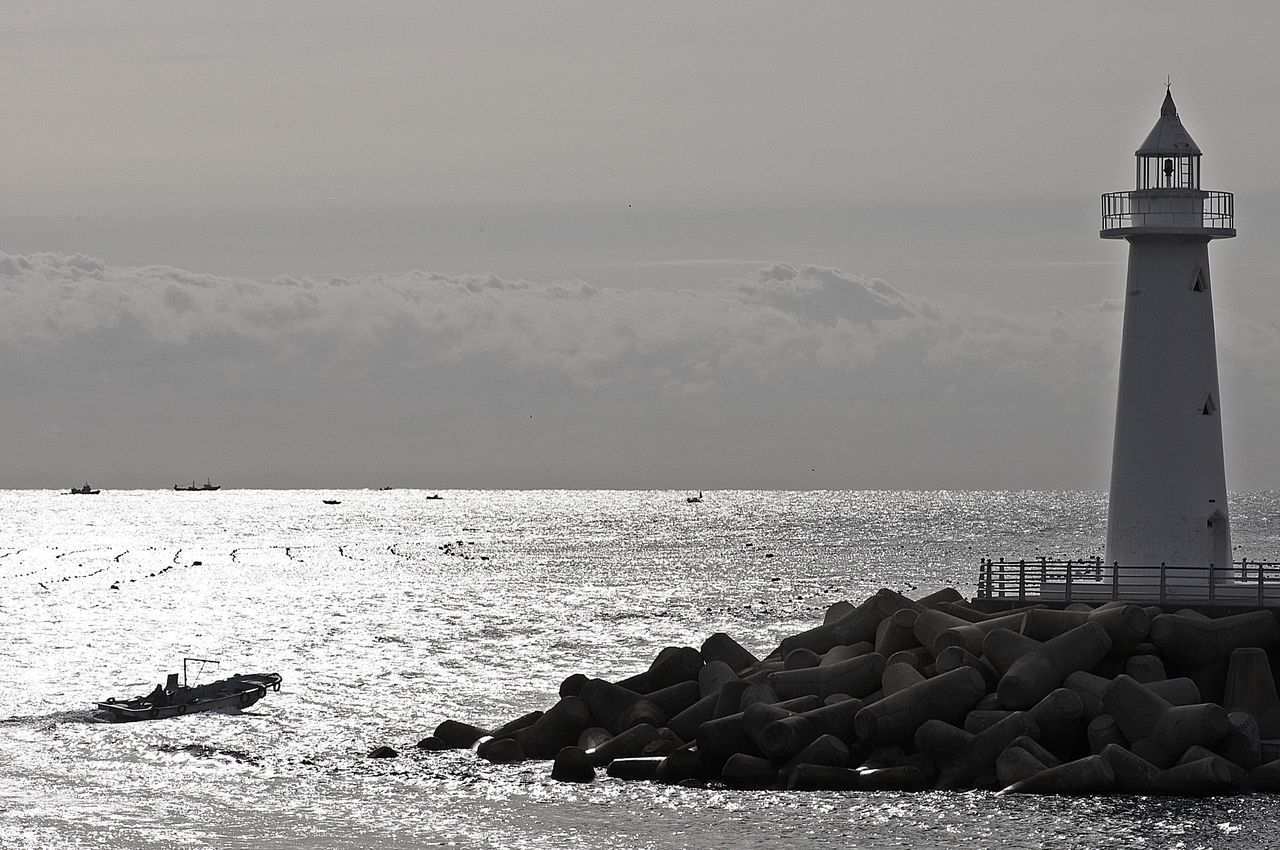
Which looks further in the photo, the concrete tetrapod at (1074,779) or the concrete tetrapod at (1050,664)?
the concrete tetrapod at (1050,664)

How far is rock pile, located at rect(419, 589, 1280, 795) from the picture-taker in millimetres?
29141

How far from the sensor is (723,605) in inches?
3462

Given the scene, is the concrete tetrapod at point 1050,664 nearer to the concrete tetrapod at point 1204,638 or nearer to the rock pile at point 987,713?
the rock pile at point 987,713

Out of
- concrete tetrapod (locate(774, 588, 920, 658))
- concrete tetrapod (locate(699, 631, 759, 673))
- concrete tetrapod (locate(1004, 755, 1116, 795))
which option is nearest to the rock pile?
concrete tetrapod (locate(1004, 755, 1116, 795))

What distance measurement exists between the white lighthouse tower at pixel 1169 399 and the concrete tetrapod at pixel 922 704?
6850 mm

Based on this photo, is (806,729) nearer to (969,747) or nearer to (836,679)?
(836,679)

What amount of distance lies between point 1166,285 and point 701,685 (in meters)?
12.7

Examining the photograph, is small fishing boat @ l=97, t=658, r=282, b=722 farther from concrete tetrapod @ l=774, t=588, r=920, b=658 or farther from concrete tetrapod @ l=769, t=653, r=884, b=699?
concrete tetrapod @ l=769, t=653, r=884, b=699

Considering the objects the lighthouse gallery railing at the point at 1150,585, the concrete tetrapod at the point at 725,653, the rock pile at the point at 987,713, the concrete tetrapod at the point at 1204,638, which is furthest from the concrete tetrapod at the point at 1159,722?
the concrete tetrapod at the point at 725,653

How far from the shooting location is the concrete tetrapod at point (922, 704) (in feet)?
99.0

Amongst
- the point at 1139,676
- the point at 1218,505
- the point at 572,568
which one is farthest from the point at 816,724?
the point at 572,568

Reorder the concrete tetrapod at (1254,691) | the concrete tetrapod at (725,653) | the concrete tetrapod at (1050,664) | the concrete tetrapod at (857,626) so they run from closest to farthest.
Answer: the concrete tetrapod at (1050,664) → the concrete tetrapod at (1254,691) → the concrete tetrapod at (857,626) → the concrete tetrapod at (725,653)

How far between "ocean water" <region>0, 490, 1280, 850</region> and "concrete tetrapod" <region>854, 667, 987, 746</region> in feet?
4.04

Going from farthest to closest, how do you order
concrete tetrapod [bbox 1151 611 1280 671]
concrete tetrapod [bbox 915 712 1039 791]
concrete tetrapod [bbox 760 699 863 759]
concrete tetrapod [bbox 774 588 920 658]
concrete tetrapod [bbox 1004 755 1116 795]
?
concrete tetrapod [bbox 774 588 920 658] → concrete tetrapod [bbox 1151 611 1280 671] → concrete tetrapod [bbox 760 699 863 759] → concrete tetrapod [bbox 915 712 1039 791] → concrete tetrapod [bbox 1004 755 1116 795]
